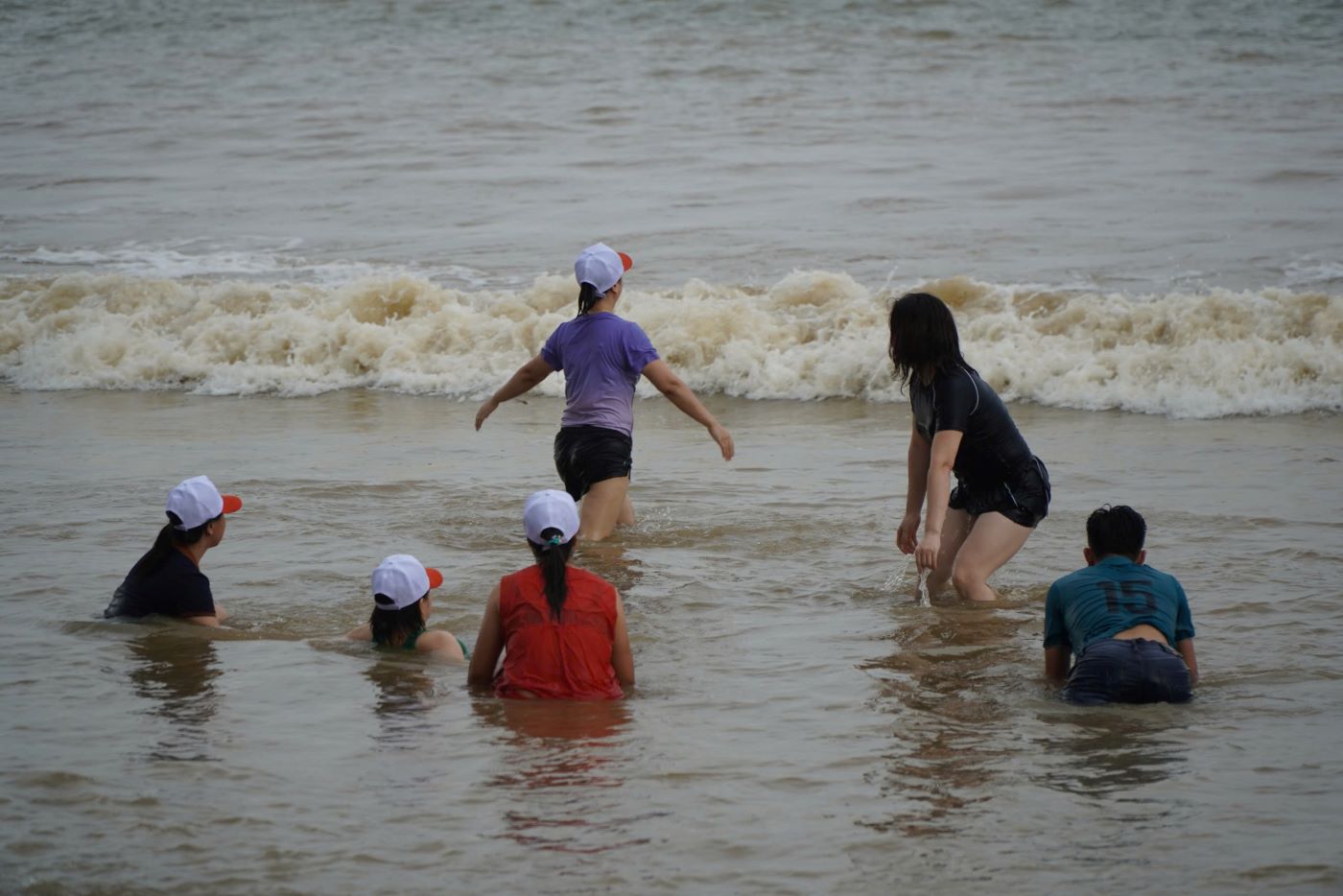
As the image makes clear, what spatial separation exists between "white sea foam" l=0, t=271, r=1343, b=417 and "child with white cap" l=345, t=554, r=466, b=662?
7.27 m

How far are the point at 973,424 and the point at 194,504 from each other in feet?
10.7

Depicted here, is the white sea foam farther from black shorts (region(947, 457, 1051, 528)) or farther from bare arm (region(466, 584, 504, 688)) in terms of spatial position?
bare arm (region(466, 584, 504, 688))

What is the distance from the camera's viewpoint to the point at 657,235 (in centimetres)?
1903

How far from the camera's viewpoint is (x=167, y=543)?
6.59m

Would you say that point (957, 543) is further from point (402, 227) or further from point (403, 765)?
point (402, 227)

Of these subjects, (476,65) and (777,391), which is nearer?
(777,391)

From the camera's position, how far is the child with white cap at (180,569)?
652 cm

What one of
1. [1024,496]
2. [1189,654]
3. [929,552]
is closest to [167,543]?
[929,552]

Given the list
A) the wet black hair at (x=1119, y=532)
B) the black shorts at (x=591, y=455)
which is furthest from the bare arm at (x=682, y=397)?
the wet black hair at (x=1119, y=532)

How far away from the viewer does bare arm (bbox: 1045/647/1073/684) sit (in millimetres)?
5855

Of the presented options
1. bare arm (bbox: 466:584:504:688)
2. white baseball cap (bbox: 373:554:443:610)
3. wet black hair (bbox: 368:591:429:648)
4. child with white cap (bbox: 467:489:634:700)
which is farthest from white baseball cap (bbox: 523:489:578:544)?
wet black hair (bbox: 368:591:429:648)

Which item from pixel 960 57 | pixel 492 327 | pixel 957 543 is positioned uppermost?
pixel 960 57

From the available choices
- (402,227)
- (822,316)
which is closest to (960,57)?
(402,227)

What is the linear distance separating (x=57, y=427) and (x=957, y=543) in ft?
26.7
